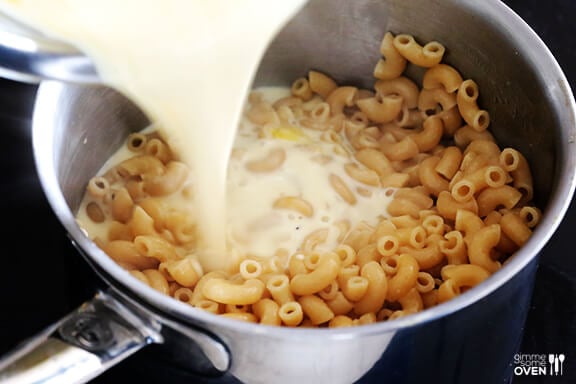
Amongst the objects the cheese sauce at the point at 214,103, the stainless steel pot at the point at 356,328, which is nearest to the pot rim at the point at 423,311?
the stainless steel pot at the point at 356,328

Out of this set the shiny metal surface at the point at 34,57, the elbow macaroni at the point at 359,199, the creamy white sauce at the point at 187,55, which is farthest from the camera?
the elbow macaroni at the point at 359,199

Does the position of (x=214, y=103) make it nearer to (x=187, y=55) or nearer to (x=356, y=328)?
(x=187, y=55)

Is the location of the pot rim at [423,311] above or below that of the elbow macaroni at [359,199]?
above

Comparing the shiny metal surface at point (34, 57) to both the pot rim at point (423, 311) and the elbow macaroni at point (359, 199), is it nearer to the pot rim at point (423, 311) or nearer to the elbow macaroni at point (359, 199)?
the pot rim at point (423, 311)

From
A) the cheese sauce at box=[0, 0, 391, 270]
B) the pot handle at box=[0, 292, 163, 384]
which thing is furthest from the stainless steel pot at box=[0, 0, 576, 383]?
the cheese sauce at box=[0, 0, 391, 270]

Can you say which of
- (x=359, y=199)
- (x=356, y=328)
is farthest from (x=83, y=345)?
(x=359, y=199)

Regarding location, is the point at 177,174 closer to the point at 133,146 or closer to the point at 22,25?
the point at 133,146

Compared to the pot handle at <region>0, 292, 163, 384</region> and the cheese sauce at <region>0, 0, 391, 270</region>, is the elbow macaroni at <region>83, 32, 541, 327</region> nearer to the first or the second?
the cheese sauce at <region>0, 0, 391, 270</region>
